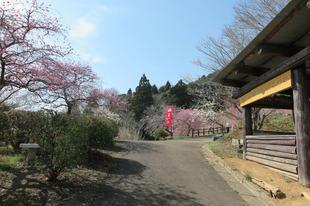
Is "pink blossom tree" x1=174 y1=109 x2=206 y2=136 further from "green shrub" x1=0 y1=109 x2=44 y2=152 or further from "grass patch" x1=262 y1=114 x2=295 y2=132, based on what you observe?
"green shrub" x1=0 y1=109 x2=44 y2=152

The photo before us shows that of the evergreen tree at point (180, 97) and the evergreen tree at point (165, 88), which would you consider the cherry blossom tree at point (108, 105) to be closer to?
the evergreen tree at point (180, 97)

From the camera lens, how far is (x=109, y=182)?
8992 mm

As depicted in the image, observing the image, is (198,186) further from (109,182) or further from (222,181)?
(109,182)

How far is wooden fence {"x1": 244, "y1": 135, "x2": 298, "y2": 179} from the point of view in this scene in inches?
352

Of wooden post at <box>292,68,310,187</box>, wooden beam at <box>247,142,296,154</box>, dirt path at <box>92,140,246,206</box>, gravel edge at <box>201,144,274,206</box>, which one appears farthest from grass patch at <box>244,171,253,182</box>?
wooden post at <box>292,68,310,187</box>

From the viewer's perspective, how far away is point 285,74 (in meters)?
9.23

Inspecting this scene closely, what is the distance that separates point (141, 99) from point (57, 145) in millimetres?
44841

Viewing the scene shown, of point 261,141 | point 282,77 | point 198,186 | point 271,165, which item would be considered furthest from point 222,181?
point 282,77

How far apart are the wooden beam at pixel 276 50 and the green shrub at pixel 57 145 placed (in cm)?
541

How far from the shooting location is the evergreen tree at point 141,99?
51128 mm

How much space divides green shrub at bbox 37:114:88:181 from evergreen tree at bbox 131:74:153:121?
42222 millimetres

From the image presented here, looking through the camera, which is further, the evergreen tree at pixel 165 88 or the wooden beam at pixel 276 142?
the evergreen tree at pixel 165 88

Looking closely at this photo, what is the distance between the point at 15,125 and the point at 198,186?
530 centimetres

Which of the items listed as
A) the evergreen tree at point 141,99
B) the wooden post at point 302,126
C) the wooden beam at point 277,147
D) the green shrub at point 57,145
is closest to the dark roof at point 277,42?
the wooden post at point 302,126
